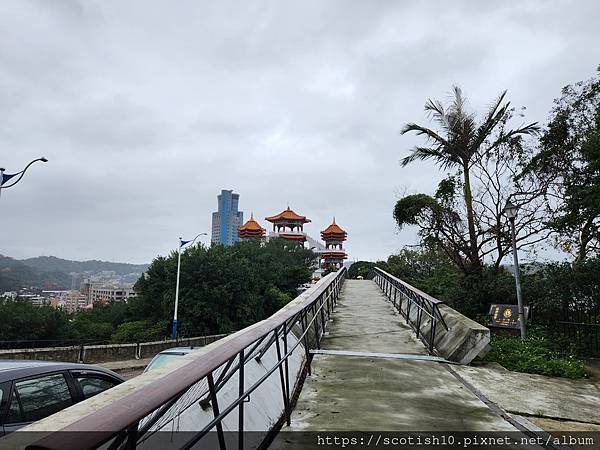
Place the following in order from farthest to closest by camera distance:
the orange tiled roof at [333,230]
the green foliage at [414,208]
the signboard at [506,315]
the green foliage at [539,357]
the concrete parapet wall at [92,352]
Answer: the orange tiled roof at [333,230] < the concrete parapet wall at [92,352] < the green foliage at [414,208] < the signboard at [506,315] < the green foliage at [539,357]

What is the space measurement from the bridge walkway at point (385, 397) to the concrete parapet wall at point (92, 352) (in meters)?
17.5

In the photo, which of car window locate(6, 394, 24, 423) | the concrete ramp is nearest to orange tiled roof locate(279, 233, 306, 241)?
the concrete ramp

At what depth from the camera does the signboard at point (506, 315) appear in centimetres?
1014

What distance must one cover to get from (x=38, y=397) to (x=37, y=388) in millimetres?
87

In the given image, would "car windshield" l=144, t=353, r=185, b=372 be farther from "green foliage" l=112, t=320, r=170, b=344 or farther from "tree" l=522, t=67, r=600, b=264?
"green foliage" l=112, t=320, r=170, b=344

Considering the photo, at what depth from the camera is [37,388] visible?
3.86 m

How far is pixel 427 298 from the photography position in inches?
296

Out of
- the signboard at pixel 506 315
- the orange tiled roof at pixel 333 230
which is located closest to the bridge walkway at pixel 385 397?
the signboard at pixel 506 315

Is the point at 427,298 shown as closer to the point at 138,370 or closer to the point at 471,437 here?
the point at 471,437

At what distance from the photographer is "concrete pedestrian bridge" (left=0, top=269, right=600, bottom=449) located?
146 cm

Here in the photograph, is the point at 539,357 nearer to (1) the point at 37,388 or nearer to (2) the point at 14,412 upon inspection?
(1) the point at 37,388

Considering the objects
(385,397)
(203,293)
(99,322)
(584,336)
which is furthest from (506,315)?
(99,322)

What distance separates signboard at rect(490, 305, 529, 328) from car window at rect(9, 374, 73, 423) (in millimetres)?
9946

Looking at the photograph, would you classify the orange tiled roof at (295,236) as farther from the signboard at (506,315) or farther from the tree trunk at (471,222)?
the signboard at (506,315)
